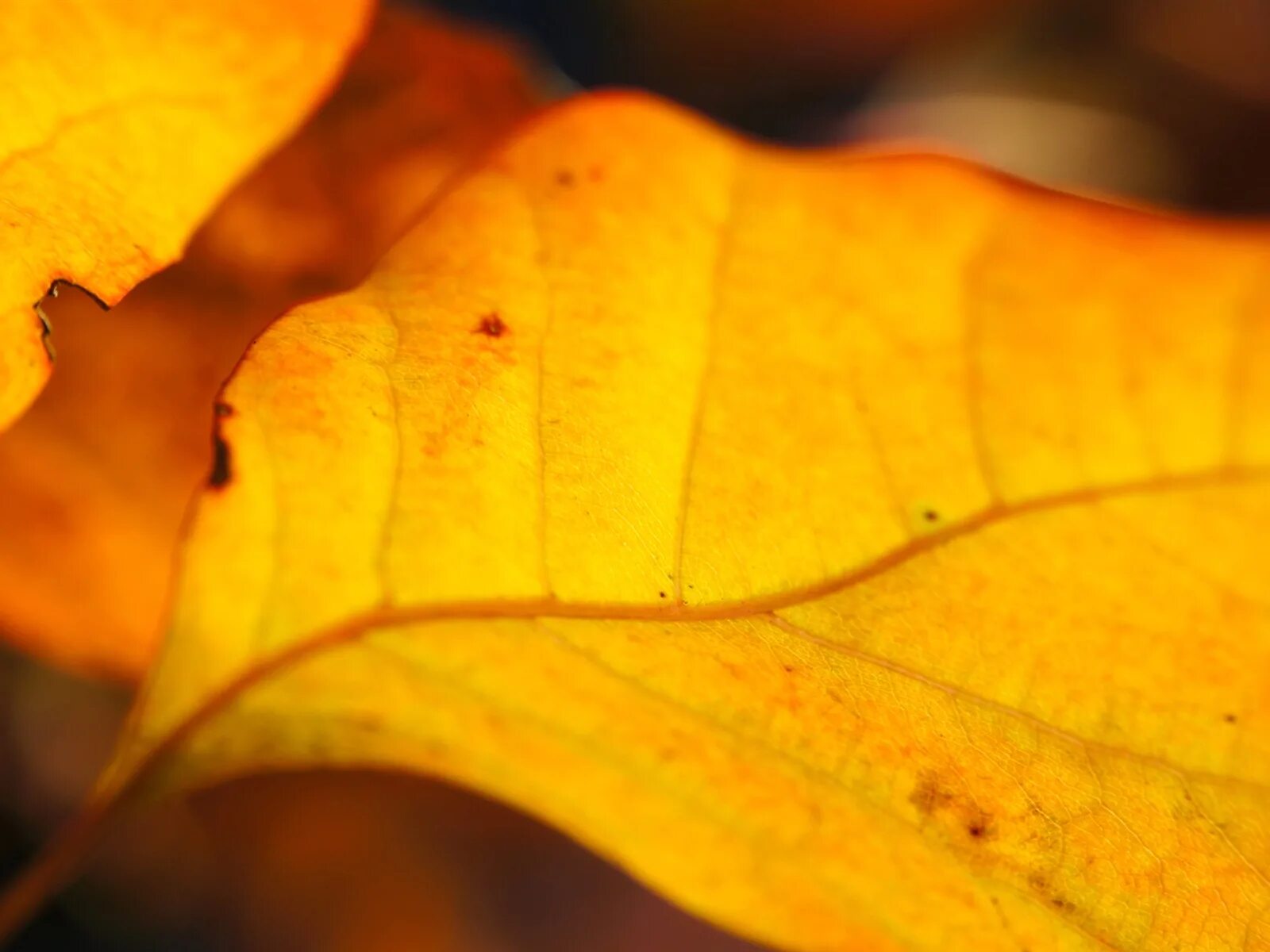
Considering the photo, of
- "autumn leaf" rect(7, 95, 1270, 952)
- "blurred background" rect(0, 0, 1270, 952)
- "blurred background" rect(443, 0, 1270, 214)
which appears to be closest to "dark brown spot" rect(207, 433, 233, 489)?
"autumn leaf" rect(7, 95, 1270, 952)

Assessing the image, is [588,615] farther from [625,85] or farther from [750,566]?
[625,85]

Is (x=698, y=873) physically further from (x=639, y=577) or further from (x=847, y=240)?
(x=847, y=240)

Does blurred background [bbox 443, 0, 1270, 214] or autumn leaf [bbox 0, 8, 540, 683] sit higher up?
blurred background [bbox 443, 0, 1270, 214]

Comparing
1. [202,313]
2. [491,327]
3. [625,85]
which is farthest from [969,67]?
[491,327]

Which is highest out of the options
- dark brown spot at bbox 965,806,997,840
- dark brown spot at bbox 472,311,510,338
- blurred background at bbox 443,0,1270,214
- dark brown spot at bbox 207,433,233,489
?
blurred background at bbox 443,0,1270,214

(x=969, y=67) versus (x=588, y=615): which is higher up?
(x=969, y=67)

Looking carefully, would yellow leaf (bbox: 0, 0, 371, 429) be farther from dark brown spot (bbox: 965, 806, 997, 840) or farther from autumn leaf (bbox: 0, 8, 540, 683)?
dark brown spot (bbox: 965, 806, 997, 840)

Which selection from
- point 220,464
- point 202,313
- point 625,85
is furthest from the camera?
point 625,85

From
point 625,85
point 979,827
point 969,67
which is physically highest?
point 969,67
